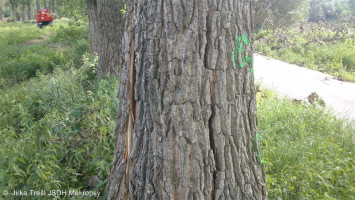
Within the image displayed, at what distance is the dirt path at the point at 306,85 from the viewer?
5.31 meters

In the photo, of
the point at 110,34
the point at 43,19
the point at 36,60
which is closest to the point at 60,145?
the point at 110,34

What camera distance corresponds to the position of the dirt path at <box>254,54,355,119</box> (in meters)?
5.31

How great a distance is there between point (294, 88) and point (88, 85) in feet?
14.4

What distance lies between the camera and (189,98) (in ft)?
5.37

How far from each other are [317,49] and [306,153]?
7751 mm

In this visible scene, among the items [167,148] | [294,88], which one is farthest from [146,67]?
[294,88]

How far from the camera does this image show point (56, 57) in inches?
377

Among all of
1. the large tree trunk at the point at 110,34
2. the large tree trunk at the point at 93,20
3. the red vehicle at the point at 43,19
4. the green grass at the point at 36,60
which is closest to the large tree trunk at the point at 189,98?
the large tree trunk at the point at 110,34

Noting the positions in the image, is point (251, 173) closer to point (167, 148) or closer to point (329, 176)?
point (167, 148)

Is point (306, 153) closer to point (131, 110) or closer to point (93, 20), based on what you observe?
point (131, 110)

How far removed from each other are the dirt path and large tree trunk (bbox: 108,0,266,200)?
371cm

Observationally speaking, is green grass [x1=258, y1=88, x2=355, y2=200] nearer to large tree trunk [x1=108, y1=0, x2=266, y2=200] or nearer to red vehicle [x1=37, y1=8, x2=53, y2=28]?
large tree trunk [x1=108, y1=0, x2=266, y2=200]

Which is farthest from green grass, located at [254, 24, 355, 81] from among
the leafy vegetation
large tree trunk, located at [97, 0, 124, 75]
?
the leafy vegetation

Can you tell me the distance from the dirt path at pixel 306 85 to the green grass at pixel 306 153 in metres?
1.23
